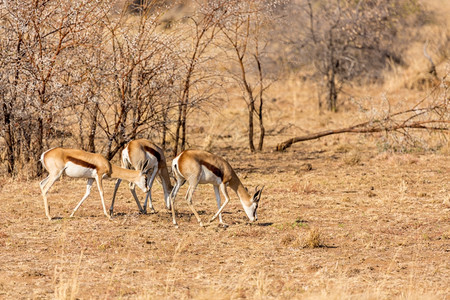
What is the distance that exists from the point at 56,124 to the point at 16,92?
102 centimetres

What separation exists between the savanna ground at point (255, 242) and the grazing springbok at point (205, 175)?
1.03ft

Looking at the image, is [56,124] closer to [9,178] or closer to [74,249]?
[9,178]

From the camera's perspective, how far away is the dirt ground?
6469 millimetres

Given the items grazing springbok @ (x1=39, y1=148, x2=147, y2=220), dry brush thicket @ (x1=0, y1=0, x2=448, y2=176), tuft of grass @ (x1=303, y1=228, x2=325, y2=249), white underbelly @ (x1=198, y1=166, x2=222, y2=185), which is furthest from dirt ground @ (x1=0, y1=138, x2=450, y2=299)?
dry brush thicket @ (x1=0, y1=0, x2=448, y2=176)

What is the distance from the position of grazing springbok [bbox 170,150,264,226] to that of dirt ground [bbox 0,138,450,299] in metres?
0.31

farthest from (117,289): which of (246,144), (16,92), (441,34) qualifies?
(441,34)

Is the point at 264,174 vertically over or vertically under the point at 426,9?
under

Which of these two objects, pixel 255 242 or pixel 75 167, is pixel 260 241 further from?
pixel 75 167

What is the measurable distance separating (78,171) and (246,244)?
271cm

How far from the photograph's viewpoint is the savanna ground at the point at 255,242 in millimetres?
6488

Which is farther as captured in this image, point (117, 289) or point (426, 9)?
point (426, 9)

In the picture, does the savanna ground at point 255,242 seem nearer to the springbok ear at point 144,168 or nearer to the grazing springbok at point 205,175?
the grazing springbok at point 205,175

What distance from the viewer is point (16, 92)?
473 inches

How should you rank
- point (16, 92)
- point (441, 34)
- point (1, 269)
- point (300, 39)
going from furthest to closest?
point (441, 34)
point (300, 39)
point (16, 92)
point (1, 269)
